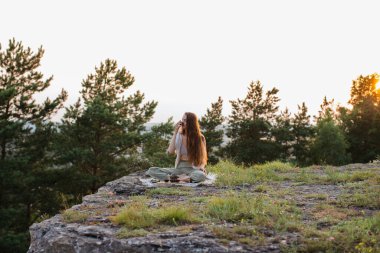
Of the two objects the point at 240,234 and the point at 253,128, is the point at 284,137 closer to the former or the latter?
the point at 253,128

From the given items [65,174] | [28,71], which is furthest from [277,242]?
[28,71]

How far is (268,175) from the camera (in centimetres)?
1066

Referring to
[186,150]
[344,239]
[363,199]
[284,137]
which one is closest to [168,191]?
[186,150]

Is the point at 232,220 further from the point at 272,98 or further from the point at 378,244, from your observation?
the point at 272,98

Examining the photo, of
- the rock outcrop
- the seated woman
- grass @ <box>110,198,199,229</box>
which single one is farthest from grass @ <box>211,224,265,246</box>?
the seated woman

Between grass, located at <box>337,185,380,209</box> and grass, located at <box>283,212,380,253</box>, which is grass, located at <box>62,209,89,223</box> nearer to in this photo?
grass, located at <box>283,212,380,253</box>

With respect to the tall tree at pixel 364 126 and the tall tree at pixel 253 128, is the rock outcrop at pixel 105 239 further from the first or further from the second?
the tall tree at pixel 364 126

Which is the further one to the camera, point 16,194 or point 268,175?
point 16,194

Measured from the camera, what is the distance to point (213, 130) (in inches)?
1598

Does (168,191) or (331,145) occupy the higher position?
(331,145)

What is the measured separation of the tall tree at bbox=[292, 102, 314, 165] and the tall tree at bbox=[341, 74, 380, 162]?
3879 mm

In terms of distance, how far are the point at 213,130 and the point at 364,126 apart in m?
14.8

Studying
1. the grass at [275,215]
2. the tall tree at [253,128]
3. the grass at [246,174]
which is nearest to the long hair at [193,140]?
the grass at [246,174]

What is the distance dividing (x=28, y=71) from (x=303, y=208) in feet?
78.2
